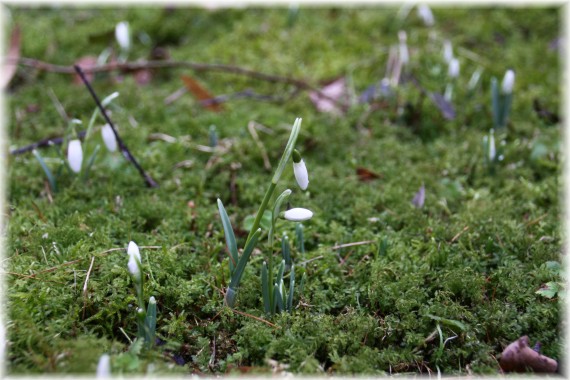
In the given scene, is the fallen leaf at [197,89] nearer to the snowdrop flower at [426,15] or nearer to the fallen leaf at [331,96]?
the fallen leaf at [331,96]

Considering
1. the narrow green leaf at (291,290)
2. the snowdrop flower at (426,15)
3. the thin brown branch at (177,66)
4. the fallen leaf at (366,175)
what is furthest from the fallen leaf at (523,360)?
the snowdrop flower at (426,15)

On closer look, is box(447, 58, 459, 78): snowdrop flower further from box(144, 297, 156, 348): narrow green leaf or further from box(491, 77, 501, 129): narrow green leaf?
box(144, 297, 156, 348): narrow green leaf

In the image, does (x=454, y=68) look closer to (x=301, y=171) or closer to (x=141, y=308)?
(x=301, y=171)

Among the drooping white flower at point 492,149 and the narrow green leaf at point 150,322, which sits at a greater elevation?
the drooping white flower at point 492,149

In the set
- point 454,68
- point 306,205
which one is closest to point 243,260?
point 306,205

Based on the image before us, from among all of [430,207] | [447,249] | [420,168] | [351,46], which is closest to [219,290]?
[447,249]

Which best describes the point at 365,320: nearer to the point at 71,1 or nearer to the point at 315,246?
the point at 315,246

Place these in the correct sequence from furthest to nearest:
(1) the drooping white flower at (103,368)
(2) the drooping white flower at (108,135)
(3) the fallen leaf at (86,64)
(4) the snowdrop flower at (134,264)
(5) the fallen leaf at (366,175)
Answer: (3) the fallen leaf at (86,64) → (5) the fallen leaf at (366,175) → (2) the drooping white flower at (108,135) → (4) the snowdrop flower at (134,264) → (1) the drooping white flower at (103,368)
